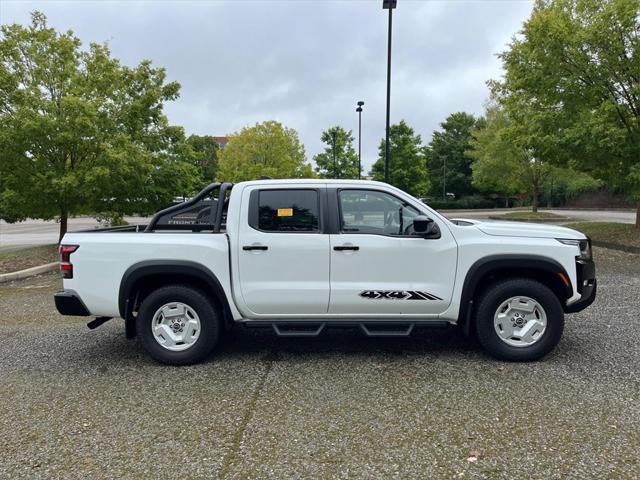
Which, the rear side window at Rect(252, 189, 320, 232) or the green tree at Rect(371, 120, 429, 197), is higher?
the green tree at Rect(371, 120, 429, 197)

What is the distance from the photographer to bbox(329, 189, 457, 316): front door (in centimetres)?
427

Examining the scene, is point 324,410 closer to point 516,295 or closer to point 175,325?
point 175,325

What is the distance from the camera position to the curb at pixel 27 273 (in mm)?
9156

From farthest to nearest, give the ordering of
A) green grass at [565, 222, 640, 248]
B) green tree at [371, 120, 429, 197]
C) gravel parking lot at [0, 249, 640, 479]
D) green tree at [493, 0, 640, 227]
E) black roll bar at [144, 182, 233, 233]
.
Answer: green tree at [371, 120, 429, 197]
green grass at [565, 222, 640, 248]
green tree at [493, 0, 640, 227]
black roll bar at [144, 182, 233, 233]
gravel parking lot at [0, 249, 640, 479]

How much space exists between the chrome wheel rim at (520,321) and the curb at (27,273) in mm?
9281

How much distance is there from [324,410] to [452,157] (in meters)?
51.7

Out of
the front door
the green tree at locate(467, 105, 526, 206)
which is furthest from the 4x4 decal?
the green tree at locate(467, 105, 526, 206)

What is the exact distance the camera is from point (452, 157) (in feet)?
170

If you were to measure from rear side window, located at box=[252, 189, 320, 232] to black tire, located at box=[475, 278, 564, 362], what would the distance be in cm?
177

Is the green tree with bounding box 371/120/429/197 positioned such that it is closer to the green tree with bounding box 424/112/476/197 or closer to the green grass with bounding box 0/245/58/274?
the green tree with bounding box 424/112/476/197

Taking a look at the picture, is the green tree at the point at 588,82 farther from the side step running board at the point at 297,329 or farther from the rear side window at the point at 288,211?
the side step running board at the point at 297,329

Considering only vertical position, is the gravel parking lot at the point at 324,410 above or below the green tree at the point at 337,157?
below

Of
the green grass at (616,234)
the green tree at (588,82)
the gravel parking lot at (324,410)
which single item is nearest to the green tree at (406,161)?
the green grass at (616,234)

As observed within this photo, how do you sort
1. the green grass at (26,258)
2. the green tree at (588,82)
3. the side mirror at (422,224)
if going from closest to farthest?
the side mirror at (422,224)
the green grass at (26,258)
the green tree at (588,82)
